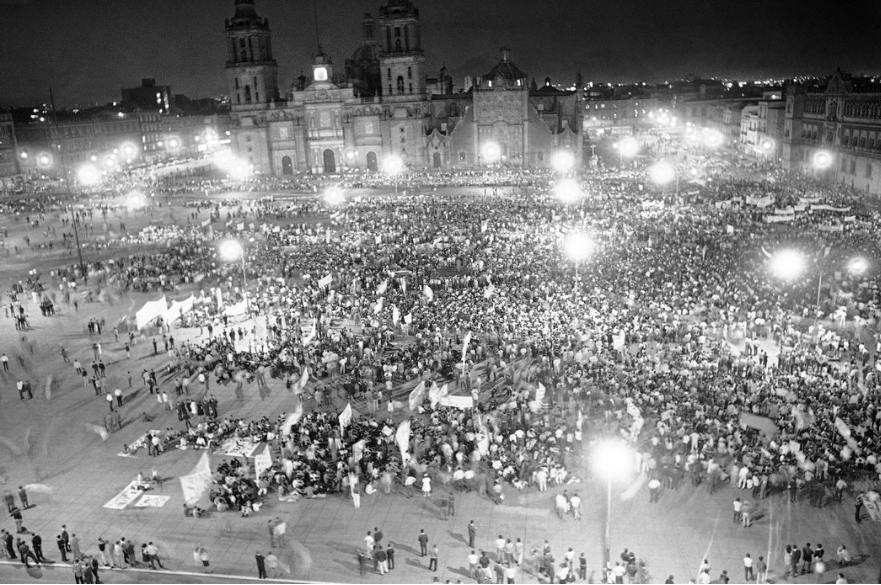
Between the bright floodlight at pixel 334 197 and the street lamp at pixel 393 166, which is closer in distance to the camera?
the bright floodlight at pixel 334 197

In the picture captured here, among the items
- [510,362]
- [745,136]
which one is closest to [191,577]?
[510,362]

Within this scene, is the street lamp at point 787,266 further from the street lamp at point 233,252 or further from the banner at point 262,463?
the street lamp at point 233,252

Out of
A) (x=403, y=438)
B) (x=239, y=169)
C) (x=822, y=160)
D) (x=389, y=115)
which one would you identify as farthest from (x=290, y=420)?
(x=239, y=169)

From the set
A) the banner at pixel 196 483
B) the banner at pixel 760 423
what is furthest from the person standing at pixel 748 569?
the banner at pixel 196 483

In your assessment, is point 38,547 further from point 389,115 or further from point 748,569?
point 389,115

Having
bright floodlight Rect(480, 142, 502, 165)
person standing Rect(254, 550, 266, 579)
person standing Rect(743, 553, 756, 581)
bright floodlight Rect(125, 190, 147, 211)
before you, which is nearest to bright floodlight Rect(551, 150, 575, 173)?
bright floodlight Rect(480, 142, 502, 165)

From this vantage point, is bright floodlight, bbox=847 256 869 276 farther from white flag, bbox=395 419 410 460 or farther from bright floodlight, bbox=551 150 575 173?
bright floodlight, bbox=551 150 575 173
